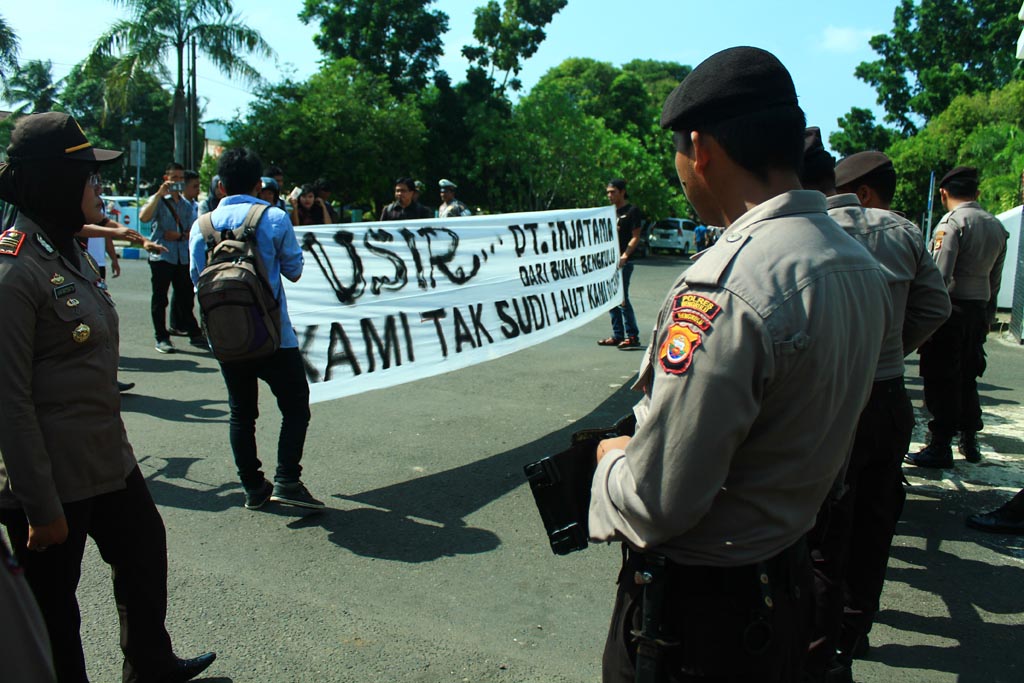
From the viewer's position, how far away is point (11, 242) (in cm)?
238

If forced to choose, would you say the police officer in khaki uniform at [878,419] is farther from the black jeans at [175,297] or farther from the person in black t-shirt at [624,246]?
the black jeans at [175,297]

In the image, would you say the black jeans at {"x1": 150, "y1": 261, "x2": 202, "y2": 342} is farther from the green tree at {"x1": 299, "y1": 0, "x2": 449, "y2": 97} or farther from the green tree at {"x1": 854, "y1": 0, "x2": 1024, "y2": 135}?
the green tree at {"x1": 854, "y1": 0, "x2": 1024, "y2": 135}

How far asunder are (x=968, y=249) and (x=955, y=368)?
2.75 ft

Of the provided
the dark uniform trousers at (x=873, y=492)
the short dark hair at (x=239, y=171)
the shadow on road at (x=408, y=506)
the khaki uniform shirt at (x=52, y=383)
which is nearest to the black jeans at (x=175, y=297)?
the shadow on road at (x=408, y=506)

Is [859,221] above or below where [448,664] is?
above

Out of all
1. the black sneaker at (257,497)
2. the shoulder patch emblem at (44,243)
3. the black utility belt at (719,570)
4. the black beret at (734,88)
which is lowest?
the black sneaker at (257,497)

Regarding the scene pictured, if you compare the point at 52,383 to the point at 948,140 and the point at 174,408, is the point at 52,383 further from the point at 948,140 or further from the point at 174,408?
the point at 948,140

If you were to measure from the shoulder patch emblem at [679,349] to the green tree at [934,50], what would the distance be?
151 ft

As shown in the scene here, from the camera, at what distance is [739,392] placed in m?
1.44

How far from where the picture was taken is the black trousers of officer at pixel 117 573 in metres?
2.51

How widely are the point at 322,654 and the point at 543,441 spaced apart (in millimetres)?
3003

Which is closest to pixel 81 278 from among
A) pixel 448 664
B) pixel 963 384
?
pixel 448 664

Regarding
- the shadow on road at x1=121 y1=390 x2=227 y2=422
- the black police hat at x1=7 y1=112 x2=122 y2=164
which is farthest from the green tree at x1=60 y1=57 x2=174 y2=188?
the black police hat at x1=7 y1=112 x2=122 y2=164

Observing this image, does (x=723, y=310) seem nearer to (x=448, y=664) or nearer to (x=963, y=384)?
(x=448, y=664)
